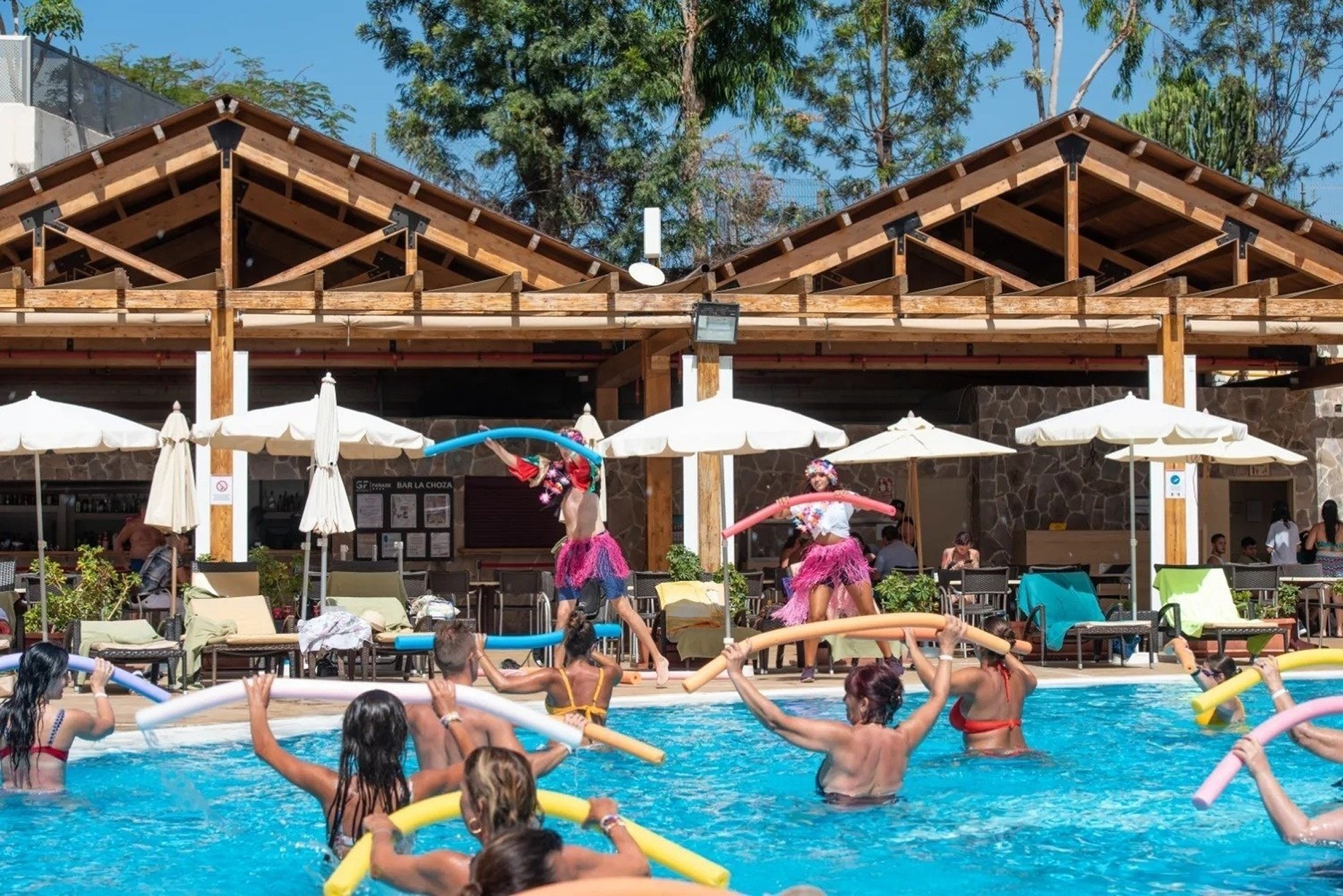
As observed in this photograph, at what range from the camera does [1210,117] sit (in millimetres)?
37156

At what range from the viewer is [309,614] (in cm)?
1360

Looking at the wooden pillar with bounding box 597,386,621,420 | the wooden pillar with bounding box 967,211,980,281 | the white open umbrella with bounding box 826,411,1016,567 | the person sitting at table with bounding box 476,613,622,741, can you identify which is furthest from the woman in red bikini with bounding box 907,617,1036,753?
the wooden pillar with bounding box 597,386,621,420

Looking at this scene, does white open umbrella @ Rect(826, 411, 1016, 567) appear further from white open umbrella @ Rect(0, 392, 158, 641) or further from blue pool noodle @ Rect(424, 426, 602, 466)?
white open umbrella @ Rect(0, 392, 158, 641)

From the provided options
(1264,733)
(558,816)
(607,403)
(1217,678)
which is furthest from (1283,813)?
(607,403)

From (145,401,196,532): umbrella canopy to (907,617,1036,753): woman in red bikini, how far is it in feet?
21.3

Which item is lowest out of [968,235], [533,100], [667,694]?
[667,694]

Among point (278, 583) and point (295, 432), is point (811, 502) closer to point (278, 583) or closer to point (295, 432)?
point (295, 432)

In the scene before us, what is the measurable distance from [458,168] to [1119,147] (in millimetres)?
17849

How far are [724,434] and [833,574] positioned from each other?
140 centimetres

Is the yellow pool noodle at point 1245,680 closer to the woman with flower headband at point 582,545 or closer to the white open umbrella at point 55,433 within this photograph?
the woman with flower headband at point 582,545

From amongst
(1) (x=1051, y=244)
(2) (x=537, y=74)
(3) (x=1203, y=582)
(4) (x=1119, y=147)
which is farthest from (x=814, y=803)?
(2) (x=537, y=74)

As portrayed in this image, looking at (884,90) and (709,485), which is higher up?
(884,90)

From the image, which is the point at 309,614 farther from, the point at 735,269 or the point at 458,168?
the point at 458,168

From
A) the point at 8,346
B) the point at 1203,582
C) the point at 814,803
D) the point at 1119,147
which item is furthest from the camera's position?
the point at 8,346
